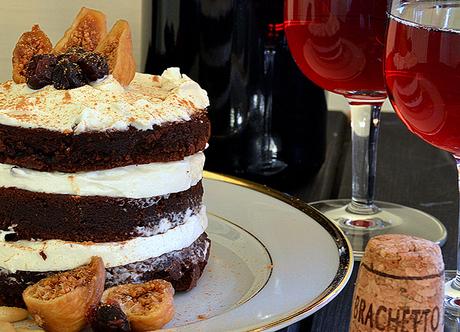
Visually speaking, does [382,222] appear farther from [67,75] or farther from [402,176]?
[67,75]

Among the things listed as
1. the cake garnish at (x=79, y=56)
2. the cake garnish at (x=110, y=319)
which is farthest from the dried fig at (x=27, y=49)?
the cake garnish at (x=110, y=319)

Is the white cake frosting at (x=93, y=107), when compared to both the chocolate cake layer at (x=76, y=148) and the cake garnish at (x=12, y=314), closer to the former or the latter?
the chocolate cake layer at (x=76, y=148)

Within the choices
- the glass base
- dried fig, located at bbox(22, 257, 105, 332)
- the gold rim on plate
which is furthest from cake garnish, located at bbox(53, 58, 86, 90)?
the glass base

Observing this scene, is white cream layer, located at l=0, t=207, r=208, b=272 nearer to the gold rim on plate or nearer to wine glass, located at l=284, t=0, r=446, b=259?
the gold rim on plate

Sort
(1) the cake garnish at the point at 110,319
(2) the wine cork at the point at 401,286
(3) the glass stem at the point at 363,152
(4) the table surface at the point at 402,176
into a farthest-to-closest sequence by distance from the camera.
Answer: (4) the table surface at the point at 402,176
(3) the glass stem at the point at 363,152
(1) the cake garnish at the point at 110,319
(2) the wine cork at the point at 401,286

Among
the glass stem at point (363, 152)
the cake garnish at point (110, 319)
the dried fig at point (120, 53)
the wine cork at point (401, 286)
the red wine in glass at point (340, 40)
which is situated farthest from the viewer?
the glass stem at point (363, 152)

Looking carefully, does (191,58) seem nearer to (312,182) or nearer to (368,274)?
(312,182)

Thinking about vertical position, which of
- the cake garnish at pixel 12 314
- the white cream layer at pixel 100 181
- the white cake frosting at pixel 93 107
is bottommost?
the cake garnish at pixel 12 314

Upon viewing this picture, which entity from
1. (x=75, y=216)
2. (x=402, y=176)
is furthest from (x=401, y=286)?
(x=402, y=176)
